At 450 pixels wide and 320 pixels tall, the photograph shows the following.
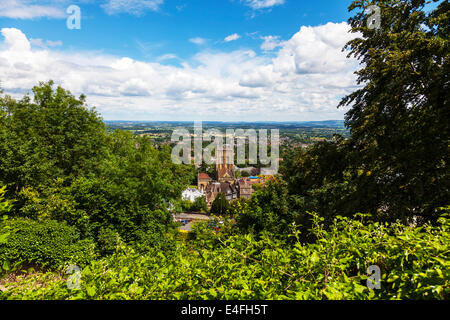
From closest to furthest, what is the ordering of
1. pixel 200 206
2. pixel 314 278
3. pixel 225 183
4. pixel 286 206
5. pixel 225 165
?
pixel 314 278 → pixel 286 206 → pixel 200 206 → pixel 225 183 → pixel 225 165

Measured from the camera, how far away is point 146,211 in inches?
431

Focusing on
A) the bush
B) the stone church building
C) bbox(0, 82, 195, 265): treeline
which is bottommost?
the stone church building

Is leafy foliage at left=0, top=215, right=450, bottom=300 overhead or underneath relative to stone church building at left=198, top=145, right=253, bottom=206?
overhead

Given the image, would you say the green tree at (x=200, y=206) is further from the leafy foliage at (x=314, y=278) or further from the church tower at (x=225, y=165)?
the leafy foliage at (x=314, y=278)

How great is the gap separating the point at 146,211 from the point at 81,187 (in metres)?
3.44

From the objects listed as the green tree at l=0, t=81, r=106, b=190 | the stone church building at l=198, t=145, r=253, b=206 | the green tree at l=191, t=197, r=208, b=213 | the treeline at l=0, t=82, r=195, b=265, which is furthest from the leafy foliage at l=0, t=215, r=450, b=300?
the stone church building at l=198, t=145, r=253, b=206

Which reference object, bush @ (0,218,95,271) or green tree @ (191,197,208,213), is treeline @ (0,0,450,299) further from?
green tree @ (191,197,208,213)

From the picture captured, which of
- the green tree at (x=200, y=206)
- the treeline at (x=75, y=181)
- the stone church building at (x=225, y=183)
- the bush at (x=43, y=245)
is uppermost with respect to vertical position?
the treeline at (x=75, y=181)

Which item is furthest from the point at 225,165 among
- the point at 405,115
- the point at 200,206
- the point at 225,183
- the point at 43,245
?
the point at 405,115

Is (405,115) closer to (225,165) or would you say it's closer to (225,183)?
(225,183)

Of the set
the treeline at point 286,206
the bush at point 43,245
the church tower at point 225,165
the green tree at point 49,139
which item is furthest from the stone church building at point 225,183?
the bush at point 43,245

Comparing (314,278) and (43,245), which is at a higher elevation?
(314,278)

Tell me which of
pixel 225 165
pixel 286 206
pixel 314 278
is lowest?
pixel 225 165
